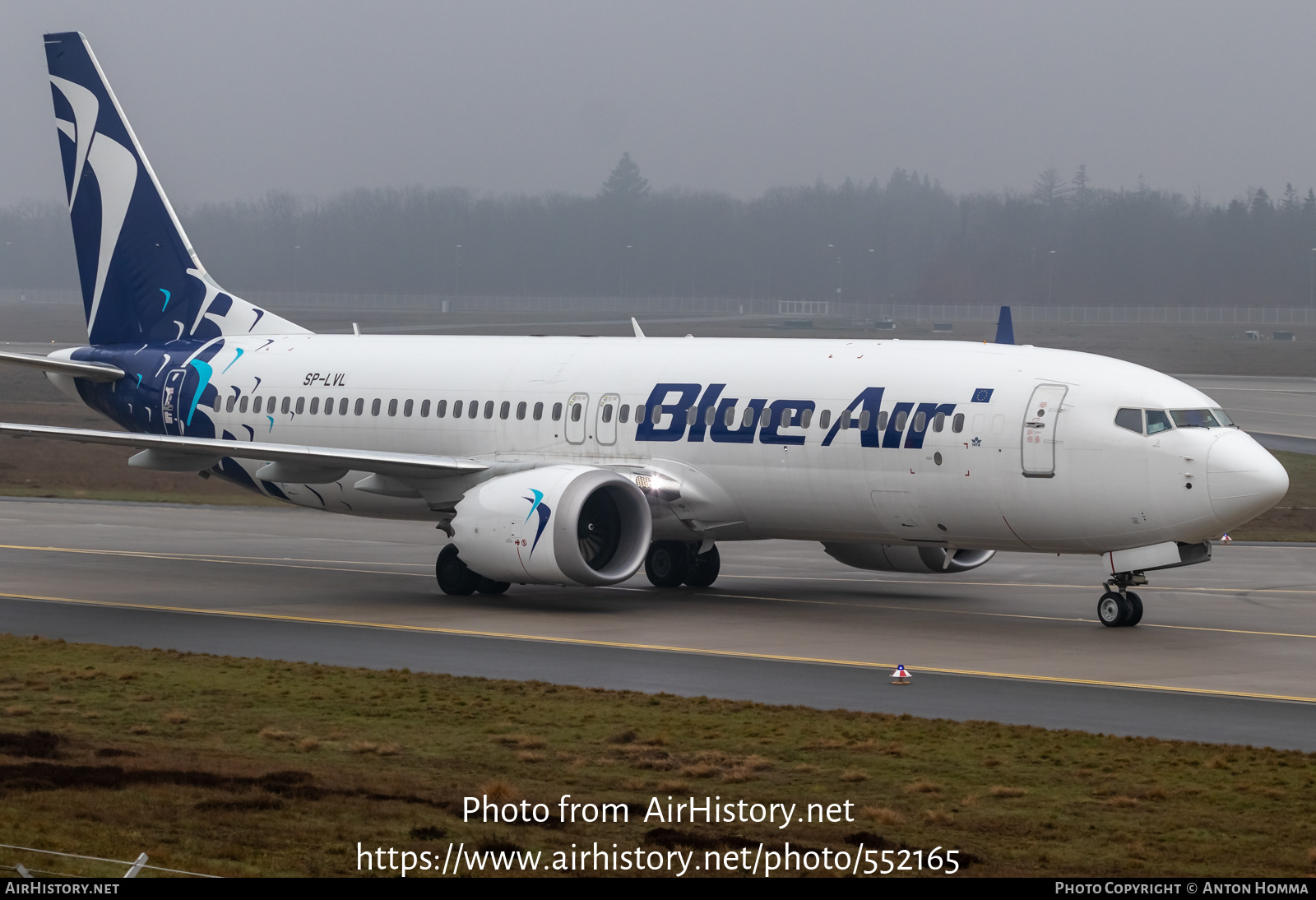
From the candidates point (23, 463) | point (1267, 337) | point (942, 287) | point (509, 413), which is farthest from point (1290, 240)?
point (509, 413)

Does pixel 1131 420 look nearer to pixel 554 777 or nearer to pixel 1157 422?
pixel 1157 422

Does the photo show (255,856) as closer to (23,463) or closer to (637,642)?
(637,642)

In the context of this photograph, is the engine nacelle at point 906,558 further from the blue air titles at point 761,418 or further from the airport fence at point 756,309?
the airport fence at point 756,309

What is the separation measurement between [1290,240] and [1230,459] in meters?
161

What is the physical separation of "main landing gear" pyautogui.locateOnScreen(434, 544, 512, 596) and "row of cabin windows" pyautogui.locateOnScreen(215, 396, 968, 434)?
9.52 feet

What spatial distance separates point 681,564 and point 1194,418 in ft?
31.3

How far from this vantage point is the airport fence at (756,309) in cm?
14188

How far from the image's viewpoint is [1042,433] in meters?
23.4

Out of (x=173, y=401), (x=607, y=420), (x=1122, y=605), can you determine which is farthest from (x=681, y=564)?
(x=173, y=401)

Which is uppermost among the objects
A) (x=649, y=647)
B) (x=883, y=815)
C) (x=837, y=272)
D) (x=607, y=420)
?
(x=837, y=272)

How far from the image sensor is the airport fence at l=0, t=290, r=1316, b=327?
465ft

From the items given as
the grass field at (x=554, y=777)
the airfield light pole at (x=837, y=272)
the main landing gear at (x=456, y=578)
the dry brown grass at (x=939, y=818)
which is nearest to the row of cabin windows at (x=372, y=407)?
the main landing gear at (x=456, y=578)

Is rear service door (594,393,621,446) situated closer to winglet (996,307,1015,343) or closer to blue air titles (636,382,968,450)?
blue air titles (636,382,968,450)

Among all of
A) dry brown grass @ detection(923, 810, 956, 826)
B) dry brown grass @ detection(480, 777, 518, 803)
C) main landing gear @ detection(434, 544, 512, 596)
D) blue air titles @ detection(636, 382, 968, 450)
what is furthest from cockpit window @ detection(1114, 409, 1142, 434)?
dry brown grass @ detection(480, 777, 518, 803)
